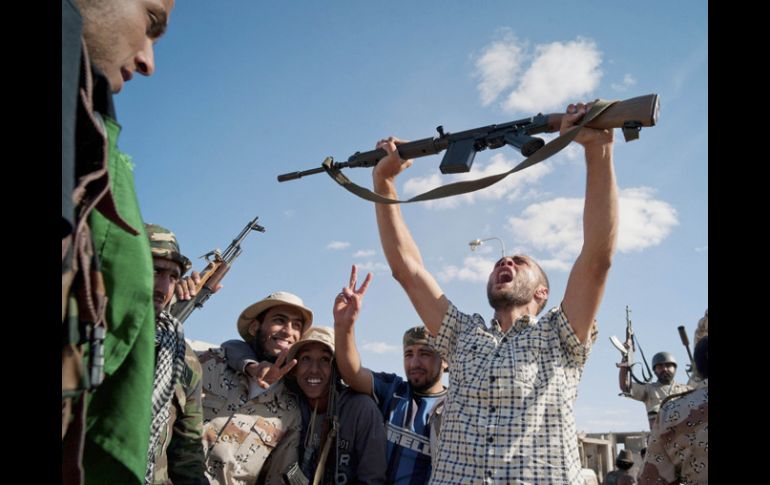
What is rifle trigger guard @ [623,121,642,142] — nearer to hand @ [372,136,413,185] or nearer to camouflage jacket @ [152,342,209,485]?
hand @ [372,136,413,185]

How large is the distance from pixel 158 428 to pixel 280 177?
2408 mm

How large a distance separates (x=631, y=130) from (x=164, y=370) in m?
2.63

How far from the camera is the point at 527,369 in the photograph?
10.4 ft

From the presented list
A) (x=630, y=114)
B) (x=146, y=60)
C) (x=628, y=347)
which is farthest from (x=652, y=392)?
(x=146, y=60)

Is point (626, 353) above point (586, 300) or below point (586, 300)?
above

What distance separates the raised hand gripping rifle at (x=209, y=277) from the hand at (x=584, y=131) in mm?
4244

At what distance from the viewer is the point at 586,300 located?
3.22m

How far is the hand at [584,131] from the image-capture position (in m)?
3.32

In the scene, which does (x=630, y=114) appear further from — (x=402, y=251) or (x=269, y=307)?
(x=269, y=307)

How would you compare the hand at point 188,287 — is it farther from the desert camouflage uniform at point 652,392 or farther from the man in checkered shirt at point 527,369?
the desert camouflage uniform at point 652,392

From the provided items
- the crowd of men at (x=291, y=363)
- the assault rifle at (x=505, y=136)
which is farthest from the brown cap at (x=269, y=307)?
the assault rifle at (x=505, y=136)

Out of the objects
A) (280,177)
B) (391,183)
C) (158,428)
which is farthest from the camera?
(280,177)
